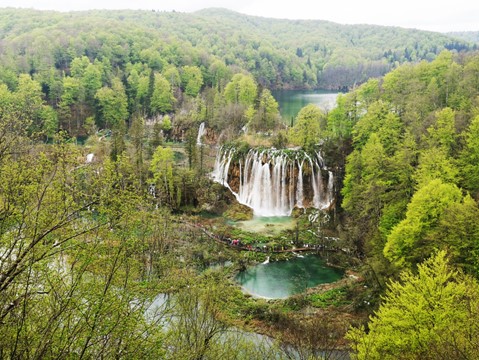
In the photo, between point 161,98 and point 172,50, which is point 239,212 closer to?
point 161,98

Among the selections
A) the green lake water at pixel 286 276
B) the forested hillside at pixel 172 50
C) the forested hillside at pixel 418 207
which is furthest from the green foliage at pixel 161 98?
the green lake water at pixel 286 276

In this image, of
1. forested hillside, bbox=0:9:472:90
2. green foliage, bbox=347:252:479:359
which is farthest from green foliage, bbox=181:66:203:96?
green foliage, bbox=347:252:479:359

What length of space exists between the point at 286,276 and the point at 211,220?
1287 centimetres

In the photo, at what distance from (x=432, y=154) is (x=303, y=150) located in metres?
19.7

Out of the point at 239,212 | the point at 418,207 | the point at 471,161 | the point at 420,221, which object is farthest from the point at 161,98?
the point at 420,221

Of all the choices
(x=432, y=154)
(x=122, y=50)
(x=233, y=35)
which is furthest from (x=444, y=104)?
(x=233, y=35)

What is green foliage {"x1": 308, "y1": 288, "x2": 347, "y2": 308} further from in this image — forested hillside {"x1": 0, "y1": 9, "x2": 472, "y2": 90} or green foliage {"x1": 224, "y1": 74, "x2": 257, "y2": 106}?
forested hillside {"x1": 0, "y1": 9, "x2": 472, "y2": 90}

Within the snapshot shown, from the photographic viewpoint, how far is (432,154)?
89.8ft

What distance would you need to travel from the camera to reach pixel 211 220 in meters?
41.9

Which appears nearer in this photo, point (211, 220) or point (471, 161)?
point (471, 161)

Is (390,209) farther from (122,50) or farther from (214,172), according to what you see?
(122,50)

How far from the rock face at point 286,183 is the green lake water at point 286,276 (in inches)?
454

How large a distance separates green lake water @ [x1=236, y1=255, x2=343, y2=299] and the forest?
106cm

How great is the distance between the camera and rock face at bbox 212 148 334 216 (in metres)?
44.8
